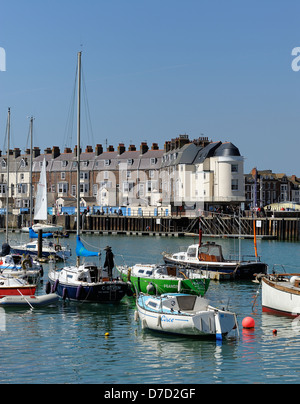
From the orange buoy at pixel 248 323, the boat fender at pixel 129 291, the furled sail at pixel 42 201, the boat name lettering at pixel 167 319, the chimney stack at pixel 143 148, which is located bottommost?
the orange buoy at pixel 248 323

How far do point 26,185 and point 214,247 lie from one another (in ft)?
324

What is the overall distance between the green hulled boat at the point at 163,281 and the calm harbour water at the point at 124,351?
2030 millimetres

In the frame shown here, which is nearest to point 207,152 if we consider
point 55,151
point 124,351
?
point 55,151

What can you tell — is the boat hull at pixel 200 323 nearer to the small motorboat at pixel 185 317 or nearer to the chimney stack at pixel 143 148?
the small motorboat at pixel 185 317

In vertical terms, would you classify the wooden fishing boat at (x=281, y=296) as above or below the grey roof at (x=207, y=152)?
below

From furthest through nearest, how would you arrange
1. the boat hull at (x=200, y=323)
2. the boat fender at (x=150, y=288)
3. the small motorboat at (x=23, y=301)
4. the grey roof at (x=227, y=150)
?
the grey roof at (x=227, y=150) → the boat fender at (x=150, y=288) → the small motorboat at (x=23, y=301) → the boat hull at (x=200, y=323)

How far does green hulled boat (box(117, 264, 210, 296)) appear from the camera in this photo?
36.2 metres

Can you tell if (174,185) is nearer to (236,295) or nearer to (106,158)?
(106,158)

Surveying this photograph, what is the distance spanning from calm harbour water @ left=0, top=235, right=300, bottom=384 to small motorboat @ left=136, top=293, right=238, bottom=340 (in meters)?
0.40

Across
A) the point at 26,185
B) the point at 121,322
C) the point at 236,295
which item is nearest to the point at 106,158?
the point at 26,185

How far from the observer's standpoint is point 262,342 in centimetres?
2672

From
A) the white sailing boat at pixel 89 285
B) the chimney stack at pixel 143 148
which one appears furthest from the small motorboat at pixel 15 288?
the chimney stack at pixel 143 148

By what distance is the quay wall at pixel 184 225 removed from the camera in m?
99.5
